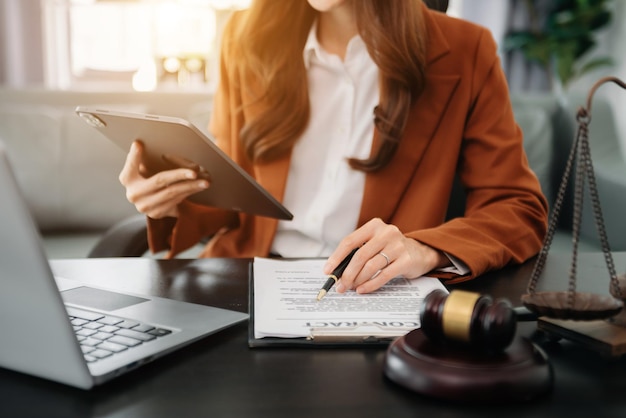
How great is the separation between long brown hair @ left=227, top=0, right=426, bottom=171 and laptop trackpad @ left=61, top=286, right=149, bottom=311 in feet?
1.74

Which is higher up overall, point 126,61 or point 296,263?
point 126,61

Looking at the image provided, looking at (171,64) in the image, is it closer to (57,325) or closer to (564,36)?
(564,36)

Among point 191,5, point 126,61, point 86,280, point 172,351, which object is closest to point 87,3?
point 126,61

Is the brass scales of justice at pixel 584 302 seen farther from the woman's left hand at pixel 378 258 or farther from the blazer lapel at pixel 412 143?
the blazer lapel at pixel 412 143

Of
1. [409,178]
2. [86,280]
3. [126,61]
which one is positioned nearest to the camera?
[86,280]

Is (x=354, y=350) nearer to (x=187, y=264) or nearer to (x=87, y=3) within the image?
(x=187, y=264)

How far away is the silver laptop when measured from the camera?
1.51 ft

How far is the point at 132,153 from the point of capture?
1.00m

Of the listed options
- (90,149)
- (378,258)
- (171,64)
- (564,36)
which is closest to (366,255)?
(378,258)

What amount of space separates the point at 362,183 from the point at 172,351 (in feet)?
2.36

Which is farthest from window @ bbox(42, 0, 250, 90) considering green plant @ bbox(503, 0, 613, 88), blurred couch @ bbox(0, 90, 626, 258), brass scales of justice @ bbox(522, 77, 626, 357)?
brass scales of justice @ bbox(522, 77, 626, 357)

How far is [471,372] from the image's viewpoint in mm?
501

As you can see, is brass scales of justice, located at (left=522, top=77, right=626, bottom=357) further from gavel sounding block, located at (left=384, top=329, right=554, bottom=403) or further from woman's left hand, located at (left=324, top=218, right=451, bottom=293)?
woman's left hand, located at (left=324, top=218, right=451, bottom=293)

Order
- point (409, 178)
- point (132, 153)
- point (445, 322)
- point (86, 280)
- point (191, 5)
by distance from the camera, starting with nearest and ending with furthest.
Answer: point (445, 322) < point (86, 280) < point (132, 153) < point (409, 178) < point (191, 5)
